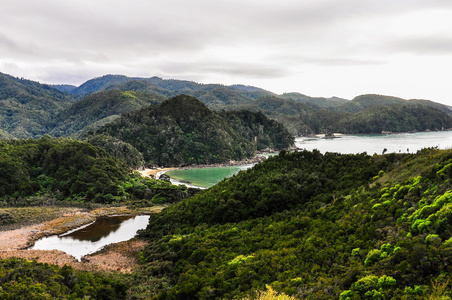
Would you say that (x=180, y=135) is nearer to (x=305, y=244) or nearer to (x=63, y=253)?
(x=63, y=253)

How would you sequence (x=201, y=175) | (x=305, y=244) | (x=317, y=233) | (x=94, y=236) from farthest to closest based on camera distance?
(x=201, y=175) < (x=94, y=236) < (x=317, y=233) < (x=305, y=244)

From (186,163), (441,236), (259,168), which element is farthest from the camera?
(186,163)

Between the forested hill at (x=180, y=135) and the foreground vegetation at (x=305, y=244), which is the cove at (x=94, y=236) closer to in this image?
the foreground vegetation at (x=305, y=244)

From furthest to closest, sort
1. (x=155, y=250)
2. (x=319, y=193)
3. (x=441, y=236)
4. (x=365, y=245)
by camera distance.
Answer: (x=319, y=193) < (x=155, y=250) < (x=365, y=245) < (x=441, y=236)

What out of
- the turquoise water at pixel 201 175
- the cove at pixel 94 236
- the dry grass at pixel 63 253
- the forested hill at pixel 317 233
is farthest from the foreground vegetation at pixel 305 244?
the turquoise water at pixel 201 175

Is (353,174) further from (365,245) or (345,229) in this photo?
(365,245)

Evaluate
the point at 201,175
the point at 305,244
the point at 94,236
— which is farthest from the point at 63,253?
the point at 201,175

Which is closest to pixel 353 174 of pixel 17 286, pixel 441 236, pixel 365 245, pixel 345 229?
pixel 345 229

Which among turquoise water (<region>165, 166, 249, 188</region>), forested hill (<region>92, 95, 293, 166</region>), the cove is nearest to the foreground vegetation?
the cove
